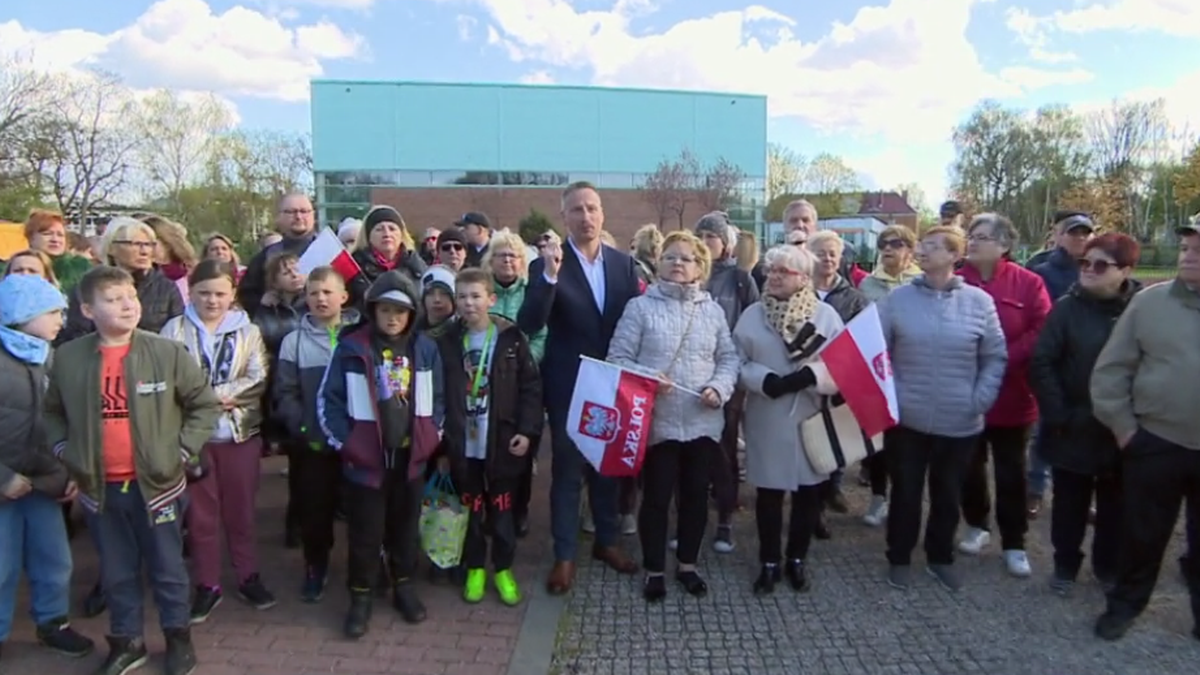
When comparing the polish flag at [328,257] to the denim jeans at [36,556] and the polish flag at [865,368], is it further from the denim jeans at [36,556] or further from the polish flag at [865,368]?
the polish flag at [865,368]

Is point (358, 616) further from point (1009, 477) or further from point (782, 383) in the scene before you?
point (1009, 477)

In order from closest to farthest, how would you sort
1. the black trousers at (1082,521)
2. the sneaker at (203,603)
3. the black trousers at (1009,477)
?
1. the sneaker at (203,603)
2. the black trousers at (1082,521)
3. the black trousers at (1009,477)

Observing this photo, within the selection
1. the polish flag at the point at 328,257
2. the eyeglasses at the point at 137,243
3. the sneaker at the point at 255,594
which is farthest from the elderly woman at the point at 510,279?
the eyeglasses at the point at 137,243

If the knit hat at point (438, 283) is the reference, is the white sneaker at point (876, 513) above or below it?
below

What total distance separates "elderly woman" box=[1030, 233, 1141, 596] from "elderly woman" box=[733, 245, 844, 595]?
Result: 122cm

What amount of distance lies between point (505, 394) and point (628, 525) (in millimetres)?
1824

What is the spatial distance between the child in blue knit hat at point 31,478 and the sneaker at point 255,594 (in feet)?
2.53

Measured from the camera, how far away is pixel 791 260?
4.46 m

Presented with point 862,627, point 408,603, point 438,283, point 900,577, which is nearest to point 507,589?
point 408,603

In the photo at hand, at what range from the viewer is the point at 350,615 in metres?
4.23

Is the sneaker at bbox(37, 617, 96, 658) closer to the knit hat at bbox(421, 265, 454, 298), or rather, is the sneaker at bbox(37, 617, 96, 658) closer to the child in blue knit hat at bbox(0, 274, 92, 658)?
the child in blue knit hat at bbox(0, 274, 92, 658)

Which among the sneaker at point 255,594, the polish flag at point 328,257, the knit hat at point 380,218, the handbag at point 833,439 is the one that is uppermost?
the knit hat at point 380,218

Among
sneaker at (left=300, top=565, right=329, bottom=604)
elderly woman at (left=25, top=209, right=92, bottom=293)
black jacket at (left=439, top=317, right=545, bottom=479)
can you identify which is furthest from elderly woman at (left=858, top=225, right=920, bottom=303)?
elderly woman at (left=25, top=209, right=92, bottom=293)

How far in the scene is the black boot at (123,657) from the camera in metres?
3.75
